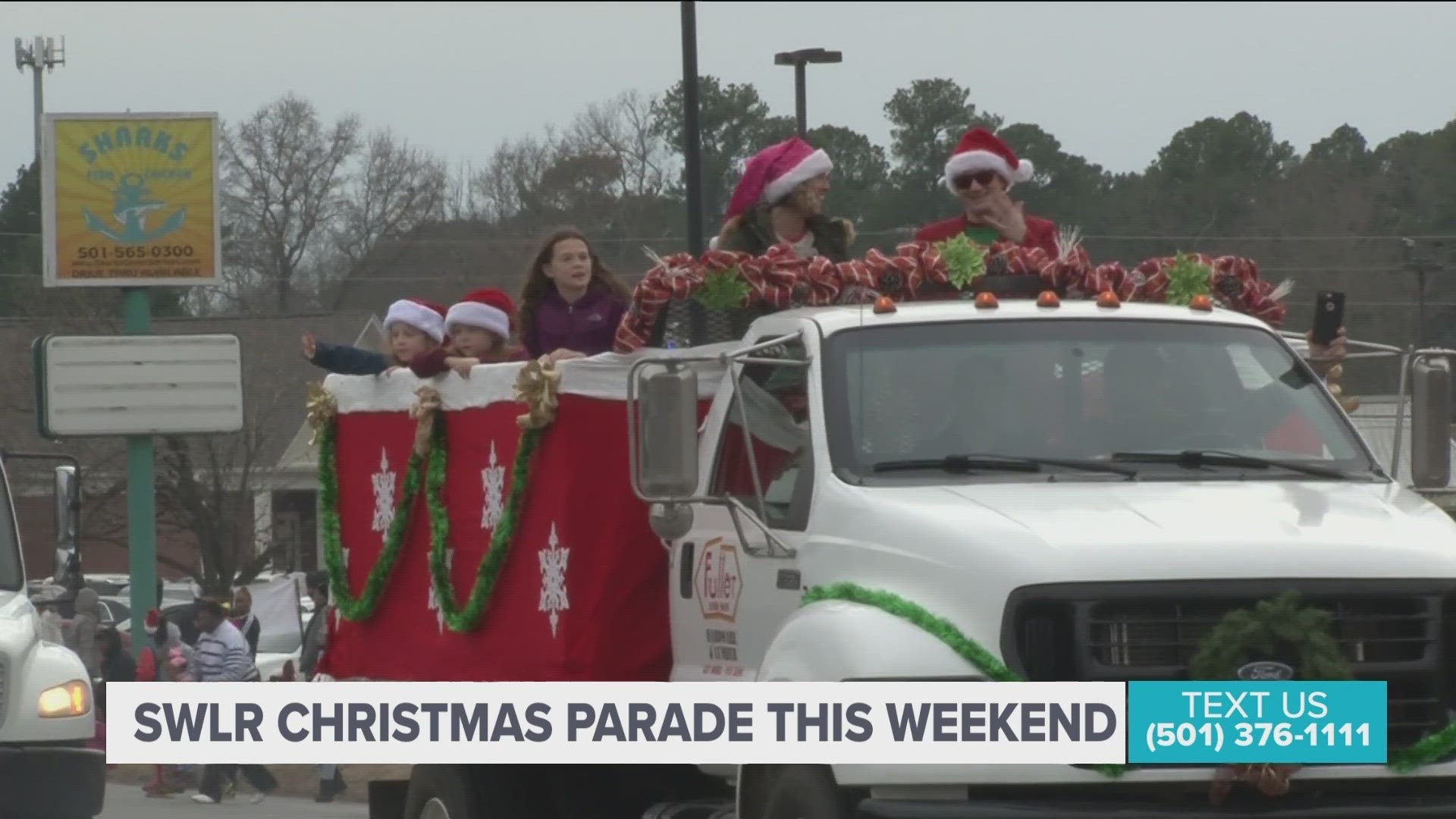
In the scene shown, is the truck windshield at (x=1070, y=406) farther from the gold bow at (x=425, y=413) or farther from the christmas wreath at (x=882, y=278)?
the gold bow at (x=425, y=413)

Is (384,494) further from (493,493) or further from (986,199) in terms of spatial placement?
(986,199)

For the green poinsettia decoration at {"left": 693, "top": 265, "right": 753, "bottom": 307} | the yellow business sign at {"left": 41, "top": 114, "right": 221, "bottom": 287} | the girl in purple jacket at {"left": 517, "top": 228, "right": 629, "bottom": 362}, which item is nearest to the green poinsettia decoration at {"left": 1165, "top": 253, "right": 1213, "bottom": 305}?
the green poinsettia decoration at {"left": 693, "top": 265, "right": 753, "bottom": 307}

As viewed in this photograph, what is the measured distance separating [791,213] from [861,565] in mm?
2660

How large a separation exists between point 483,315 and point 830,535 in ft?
9.99

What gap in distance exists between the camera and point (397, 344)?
10.4 m

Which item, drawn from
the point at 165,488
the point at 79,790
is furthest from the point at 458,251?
the point at 79,790

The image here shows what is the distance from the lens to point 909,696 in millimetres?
6672

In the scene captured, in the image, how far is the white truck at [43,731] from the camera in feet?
36.3

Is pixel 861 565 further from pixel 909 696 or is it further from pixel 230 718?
pixel 230 718

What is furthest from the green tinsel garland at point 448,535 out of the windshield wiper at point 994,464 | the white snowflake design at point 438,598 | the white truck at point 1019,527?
the windshield wiper at point 994,464

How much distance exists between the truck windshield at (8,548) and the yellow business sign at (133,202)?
21.0 meters

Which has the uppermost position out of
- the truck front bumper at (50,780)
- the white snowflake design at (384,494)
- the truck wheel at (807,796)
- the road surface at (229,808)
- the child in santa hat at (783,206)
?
the child in santa hat at (783,206)

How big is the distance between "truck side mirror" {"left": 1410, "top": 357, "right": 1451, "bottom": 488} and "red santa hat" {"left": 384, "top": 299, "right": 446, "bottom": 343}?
3939 mm

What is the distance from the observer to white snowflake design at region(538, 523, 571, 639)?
342 inches
